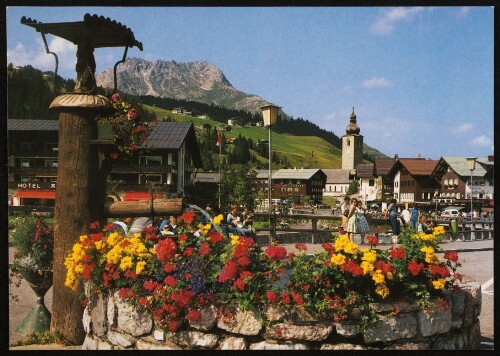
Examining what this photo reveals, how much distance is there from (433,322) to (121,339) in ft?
11.1

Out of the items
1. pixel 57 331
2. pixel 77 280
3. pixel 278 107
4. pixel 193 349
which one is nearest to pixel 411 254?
pixel 193 349

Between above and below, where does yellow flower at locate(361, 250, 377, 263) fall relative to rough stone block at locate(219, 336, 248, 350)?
above

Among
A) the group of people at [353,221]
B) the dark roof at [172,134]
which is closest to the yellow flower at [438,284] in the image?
the group of people at [353,221]

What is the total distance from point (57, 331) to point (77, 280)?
0.93 m

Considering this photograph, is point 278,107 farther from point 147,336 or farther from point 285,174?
point 285,174

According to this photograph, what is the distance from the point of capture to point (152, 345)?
19.6 ft

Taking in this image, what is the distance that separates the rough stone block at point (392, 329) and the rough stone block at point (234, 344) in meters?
1.24

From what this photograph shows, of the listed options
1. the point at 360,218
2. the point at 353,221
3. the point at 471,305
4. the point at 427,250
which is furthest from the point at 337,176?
the point at 427,250

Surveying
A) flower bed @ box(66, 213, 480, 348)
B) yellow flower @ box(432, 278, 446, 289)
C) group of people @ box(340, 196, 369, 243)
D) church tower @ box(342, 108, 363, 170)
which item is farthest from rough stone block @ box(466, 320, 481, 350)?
church tower @ box(342, 108, 363, 170)

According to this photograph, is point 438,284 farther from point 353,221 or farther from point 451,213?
point 451,213

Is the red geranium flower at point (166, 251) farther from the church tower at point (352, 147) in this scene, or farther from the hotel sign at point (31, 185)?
the church tower at point (352, 147)

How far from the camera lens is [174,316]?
5781 millimetres

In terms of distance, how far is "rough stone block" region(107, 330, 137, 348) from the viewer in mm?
6090

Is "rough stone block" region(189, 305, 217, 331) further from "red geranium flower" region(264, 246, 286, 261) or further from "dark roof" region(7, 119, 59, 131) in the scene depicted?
"dark roof" region(7, 119, 59, 131)
